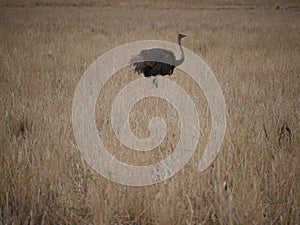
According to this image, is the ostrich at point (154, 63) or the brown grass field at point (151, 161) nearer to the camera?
the brown grass field at point (151, 161)

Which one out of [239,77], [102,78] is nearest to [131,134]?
[102,78]

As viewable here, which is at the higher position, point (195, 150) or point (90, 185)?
point (195, 150)

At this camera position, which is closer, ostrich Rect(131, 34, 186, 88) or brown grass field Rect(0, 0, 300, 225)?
brown grass field Rect(0, 0, 300, 225)

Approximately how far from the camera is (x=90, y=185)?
1610 mm

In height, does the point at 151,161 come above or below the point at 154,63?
below

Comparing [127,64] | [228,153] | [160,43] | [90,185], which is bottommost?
[90,185]

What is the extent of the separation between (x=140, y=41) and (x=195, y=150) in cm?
668

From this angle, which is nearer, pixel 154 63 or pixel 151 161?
pixel 151 161

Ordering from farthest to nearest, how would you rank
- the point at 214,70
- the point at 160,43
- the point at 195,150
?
the point at 160,43 → the point at 214,70 → the point at 195,150

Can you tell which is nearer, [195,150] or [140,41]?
[195,150]

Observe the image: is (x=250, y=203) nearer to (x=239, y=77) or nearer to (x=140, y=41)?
(x=239, y=77)

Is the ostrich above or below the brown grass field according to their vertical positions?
above

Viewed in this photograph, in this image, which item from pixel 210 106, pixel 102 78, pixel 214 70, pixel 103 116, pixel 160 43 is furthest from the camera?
pixel 160 43

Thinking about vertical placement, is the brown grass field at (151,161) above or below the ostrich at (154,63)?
below
